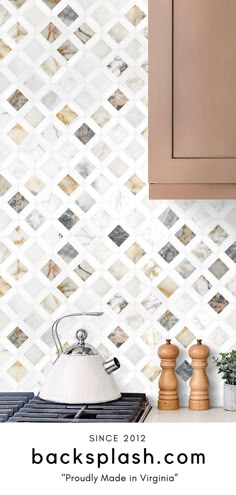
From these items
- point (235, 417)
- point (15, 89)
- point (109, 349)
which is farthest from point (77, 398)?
point (15, 89)

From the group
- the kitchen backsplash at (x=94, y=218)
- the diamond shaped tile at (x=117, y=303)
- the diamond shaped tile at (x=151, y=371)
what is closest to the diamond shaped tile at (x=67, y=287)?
the kitchen backsplash at (x=94, y=218)

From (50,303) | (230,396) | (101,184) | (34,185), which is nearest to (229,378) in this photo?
(230,396)

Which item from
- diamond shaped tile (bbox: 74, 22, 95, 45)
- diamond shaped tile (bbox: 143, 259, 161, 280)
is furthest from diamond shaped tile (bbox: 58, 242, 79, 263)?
diamond shaped tile (bbox: 74, 22, 95, 45)

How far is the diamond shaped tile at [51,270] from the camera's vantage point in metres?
2.66

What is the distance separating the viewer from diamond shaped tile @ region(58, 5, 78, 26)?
2641mm

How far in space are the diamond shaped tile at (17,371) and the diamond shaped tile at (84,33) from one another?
40.8 inches

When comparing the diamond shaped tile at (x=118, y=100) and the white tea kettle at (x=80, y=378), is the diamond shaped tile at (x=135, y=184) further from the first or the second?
the white tea kettle at (x=80, y=378)

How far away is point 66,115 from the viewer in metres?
2.65

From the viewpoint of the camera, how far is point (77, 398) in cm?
236

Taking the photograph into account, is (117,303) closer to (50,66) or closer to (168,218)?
(168,218)

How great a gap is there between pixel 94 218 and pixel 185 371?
555 mm
